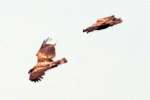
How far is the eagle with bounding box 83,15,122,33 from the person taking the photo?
4751 centimetres

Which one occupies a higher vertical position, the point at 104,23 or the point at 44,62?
the point at 104,23

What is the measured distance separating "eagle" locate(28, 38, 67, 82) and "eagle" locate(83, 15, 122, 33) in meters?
3.77

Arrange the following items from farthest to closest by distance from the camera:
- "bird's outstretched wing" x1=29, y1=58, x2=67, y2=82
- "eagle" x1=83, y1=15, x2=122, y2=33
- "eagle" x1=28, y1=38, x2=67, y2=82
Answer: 1. "eagle" x1=28, y1=38, x2=67, y2=82
2. "bird's outstretched wing" x1=29, y1=58, x2=67, y2=82
3. "eagle" x1=83, y1=15, x2=122, y2=33

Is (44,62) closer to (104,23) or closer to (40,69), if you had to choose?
(40,69)

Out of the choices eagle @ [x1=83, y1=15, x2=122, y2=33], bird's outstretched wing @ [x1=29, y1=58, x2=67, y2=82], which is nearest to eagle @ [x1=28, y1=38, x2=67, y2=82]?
bird's outstretched wing @ [x1=29, y1=58, x2=67, y2=82]

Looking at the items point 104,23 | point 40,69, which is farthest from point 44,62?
point 104,23

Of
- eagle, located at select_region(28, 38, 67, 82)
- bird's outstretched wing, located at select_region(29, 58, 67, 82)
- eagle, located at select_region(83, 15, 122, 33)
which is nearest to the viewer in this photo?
eagle, located at select_region(83, 15, 122, 33)

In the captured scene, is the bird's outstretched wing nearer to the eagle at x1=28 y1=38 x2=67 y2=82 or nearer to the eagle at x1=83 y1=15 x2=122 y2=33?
the eagle at x1=28 y1=38 x2=67 y2=82

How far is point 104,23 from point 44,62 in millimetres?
8259

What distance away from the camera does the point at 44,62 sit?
53406 millimetres

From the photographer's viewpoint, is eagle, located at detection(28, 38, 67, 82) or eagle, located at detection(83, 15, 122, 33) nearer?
eagle, located at detection(83, 15, 122, 33)

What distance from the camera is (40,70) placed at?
51562 mm

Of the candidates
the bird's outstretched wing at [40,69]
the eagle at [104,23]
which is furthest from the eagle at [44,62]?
the eagle at [104,23]

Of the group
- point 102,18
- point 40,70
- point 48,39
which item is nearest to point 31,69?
point 40,70
